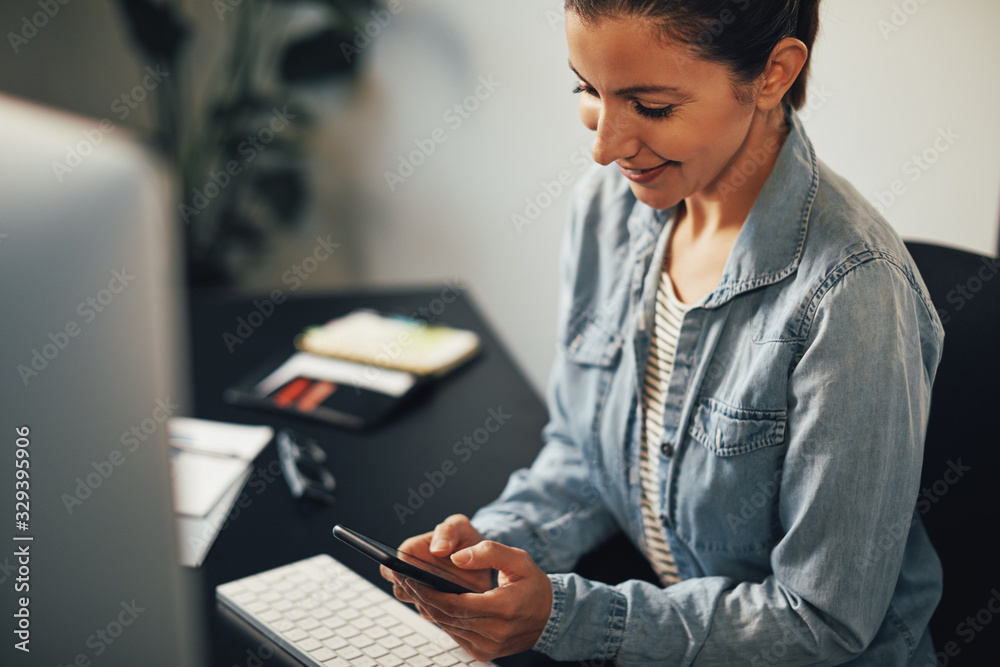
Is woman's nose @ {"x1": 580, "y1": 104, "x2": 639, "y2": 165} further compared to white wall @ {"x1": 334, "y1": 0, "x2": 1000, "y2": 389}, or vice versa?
white wall @ {"x1": 334, "y1": 0, "x2": 1000, "y2": 389}

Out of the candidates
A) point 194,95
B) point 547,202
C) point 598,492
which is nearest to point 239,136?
point 194,95

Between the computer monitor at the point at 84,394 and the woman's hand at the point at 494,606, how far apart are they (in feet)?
1.39

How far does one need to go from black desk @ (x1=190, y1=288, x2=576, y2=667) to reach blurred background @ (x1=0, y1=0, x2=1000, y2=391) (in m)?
0.52

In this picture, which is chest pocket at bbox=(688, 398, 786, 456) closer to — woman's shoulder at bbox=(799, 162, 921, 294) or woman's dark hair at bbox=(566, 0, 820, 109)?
woman's shoulder at bbox=(799, 162, 921, 294)

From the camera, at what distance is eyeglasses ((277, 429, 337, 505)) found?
111 centimetres

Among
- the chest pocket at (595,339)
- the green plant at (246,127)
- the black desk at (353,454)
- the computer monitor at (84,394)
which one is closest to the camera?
the computer monitor at (84,394)

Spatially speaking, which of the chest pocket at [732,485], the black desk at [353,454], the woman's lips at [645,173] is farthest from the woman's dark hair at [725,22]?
the black desk at [353,454]

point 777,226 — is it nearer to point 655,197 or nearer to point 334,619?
point 655,197

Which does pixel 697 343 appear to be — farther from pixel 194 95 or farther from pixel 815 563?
pixel 194 95

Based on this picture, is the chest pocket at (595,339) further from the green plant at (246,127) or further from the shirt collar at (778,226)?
the green plant at (246,127)

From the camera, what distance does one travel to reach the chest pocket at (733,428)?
86 cm

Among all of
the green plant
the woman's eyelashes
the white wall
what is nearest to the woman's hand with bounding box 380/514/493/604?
the woman's eyelashes

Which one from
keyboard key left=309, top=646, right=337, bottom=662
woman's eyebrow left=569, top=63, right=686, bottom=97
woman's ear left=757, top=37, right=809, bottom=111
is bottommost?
keyboard key left=309, top=646, right=337, bottom=662

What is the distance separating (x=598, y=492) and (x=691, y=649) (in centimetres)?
30
